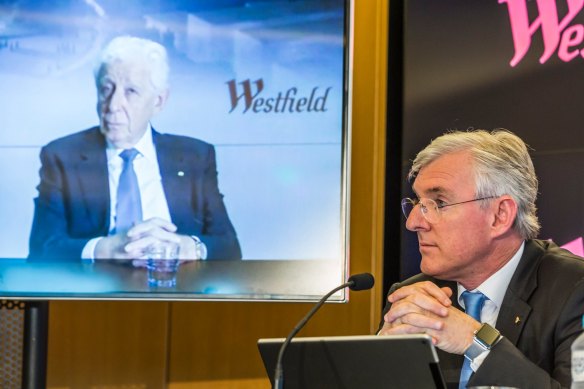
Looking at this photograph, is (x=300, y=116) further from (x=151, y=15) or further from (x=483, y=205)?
(x=483, y=205)

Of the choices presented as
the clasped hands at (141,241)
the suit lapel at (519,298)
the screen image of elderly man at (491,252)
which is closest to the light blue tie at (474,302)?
the screen image of elderly man at (491,252)

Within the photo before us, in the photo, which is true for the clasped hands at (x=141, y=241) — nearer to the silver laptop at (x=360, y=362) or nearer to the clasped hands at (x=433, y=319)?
the clasped hands at (x=433, y=319)

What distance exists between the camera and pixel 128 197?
317 cm

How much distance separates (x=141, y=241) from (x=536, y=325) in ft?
4.86

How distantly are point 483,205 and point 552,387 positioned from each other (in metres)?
0.61

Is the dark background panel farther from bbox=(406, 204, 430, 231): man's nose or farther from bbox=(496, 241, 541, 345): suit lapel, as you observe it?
bbox=(406, 204, 430, 231): man's nose

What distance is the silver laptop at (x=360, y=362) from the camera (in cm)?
176

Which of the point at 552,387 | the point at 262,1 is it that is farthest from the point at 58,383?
the point at 552,387

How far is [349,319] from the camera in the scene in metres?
3.47

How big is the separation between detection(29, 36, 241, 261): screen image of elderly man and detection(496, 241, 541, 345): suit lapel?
1.12m

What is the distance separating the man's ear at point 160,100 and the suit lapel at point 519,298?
1.47 metres

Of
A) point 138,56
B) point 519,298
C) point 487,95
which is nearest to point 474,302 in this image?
point 519,298

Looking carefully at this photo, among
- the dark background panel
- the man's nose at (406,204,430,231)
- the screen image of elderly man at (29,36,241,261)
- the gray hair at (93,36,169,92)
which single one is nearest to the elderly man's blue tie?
the screen image of elderly man at (29,36,241,261)

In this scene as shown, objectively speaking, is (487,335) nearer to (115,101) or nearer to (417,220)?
(417,220)
